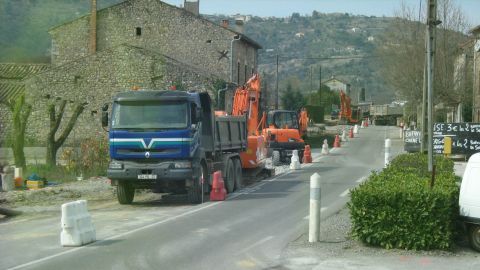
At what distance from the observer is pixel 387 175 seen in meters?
13.8

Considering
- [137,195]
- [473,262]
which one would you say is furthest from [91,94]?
[473,262]

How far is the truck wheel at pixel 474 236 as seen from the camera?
35.9 feet

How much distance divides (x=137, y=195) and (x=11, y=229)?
691cm

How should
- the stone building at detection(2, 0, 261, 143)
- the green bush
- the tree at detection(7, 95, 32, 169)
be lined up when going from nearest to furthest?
the green bush, the tree at detection(7, 95, 32, 169), the stone building at detection(2, 0, 261, 143)

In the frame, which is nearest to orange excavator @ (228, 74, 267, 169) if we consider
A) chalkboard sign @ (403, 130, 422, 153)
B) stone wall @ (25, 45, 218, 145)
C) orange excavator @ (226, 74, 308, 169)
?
orange excavator @ (226, 74, 308, 169)

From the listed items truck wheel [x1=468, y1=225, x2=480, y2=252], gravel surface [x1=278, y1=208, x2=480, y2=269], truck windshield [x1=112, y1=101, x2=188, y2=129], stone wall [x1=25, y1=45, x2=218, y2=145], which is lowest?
gravel surface [x1=278, y1=208, x2=480, y2=269]

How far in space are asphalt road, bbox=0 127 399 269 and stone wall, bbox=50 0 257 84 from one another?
29054 millimetres

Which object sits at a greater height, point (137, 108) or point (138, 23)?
point (138, 23)

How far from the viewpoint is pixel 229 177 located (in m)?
21.4

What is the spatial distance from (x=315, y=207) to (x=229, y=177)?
32.4 ft

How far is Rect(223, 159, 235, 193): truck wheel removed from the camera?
21.1m

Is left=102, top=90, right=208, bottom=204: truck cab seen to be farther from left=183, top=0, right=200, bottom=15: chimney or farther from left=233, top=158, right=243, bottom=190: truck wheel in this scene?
left=183, top=0, right=200, bottom=15: chimney

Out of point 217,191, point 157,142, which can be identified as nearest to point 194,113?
point 157,142

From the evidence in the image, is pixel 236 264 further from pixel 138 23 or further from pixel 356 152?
pixel 138 23
